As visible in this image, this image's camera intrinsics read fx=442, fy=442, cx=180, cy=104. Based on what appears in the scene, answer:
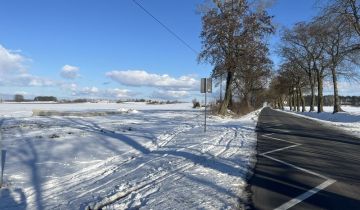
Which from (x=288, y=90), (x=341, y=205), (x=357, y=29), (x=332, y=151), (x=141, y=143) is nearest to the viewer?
(x=341, y=205)

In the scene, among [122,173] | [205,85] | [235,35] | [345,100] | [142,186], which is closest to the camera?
[142,186]

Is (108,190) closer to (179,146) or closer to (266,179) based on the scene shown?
(266,179)

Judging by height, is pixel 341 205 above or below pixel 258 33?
below

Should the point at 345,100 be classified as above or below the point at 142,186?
below

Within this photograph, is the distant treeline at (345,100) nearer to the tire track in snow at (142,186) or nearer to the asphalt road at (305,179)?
the asphalt road at (305,179)

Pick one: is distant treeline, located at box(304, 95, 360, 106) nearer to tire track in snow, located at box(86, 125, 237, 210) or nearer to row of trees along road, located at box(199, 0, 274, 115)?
row of trees along road, located at box(199, 0, 274, 115)

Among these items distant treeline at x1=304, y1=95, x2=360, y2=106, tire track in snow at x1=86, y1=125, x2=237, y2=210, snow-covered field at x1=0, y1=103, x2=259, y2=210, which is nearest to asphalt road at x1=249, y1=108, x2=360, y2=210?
snow-covered field at x1=0, y1=103, x2=259, y2=210

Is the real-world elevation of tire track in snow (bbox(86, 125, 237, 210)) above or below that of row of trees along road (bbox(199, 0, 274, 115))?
below

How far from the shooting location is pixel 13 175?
32.6ft

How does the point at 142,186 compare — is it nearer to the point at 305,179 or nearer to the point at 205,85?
the point at 305,179

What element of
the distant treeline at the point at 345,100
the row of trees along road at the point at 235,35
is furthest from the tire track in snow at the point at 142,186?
the distant treeline at the point at 345,100

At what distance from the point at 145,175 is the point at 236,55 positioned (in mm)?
32191

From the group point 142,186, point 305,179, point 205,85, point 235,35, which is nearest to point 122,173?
point 142,186

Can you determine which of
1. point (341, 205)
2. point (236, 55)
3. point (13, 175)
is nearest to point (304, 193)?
point (341, 205)
